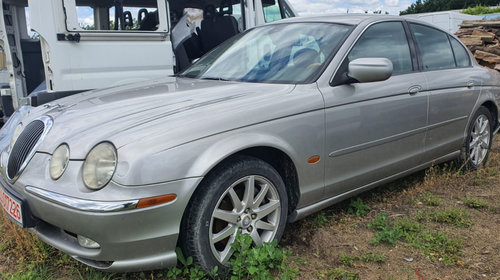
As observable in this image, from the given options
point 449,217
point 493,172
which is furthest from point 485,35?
point 449,217

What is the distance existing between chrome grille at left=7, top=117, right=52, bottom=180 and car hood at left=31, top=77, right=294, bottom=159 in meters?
0.07

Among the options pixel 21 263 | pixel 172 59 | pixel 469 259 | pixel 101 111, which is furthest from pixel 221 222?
pixel 172 59

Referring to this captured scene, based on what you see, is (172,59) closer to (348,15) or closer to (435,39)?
(348,15)

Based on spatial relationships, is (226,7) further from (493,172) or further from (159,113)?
(159,113)

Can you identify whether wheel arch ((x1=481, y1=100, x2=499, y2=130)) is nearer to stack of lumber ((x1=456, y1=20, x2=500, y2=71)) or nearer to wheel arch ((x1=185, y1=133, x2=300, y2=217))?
wheel arch ((x1=185, y1=133, x2=300, y2=217))

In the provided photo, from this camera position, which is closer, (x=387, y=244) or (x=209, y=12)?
(x=387, y=244)

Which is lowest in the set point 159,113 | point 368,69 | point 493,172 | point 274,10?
point 493,172

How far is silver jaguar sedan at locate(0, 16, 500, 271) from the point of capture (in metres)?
2.14

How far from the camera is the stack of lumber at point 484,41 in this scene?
7.88 m

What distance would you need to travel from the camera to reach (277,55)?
129 inches

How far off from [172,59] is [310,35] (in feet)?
8.15

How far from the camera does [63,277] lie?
2.54 metres

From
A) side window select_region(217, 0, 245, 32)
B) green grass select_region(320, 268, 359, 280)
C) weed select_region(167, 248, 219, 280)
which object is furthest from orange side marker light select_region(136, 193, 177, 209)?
side window select_region(217, 0, 245, 32)

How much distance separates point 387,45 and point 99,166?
2520 millimetres
